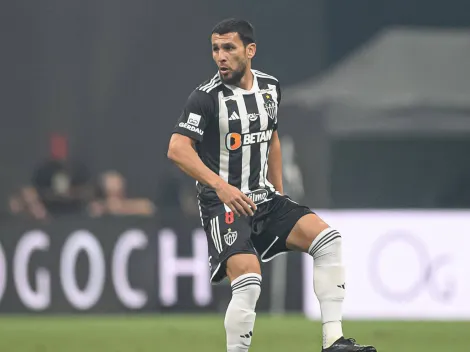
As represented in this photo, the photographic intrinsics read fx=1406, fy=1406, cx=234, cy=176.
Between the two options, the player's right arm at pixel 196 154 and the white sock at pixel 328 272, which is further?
the white sock at pixel 328 272

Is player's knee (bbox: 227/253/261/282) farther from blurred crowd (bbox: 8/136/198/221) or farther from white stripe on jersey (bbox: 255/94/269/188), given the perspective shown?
blurred crowd (bbox: 8/136/198/221)

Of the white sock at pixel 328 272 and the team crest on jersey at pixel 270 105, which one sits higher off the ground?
the team crest on jersey at pixel 270 105

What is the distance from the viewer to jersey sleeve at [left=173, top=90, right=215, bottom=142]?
26.7 feet

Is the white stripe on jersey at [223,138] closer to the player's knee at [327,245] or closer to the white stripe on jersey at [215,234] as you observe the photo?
the white stripe on jersey at [215,234]

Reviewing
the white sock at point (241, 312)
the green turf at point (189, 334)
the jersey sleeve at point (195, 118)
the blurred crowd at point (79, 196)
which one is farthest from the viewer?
the blurred crowd at point (79, 196)

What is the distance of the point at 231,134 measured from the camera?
328 inches

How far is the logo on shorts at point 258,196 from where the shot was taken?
27.6ft

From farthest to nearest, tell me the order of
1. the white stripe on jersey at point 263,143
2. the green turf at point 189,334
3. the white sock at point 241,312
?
the green turf at point 189,334, the white stripe on jersey at point 263,143, the white sock at point 241,312

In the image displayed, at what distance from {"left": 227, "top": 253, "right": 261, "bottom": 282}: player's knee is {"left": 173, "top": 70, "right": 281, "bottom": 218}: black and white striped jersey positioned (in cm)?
34

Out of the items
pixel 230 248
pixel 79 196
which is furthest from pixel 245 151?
pixel 79 196

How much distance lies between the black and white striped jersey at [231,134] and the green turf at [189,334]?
2.62 m

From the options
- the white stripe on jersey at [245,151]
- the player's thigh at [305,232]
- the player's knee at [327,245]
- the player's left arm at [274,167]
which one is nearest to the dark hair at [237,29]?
the white stripe on jersey at [245,151]

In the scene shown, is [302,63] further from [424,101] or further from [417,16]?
[424,101]

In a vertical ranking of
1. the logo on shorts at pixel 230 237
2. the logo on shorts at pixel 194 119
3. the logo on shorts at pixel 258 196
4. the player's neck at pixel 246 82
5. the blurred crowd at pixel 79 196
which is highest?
the player's neck at pixel 246 82
